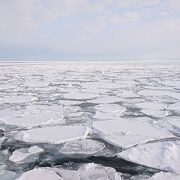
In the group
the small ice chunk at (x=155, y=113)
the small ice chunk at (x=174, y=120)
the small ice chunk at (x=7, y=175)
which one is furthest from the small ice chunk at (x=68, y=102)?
the small ice chunk at (x=7, y=175)

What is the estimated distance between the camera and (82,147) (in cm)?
245

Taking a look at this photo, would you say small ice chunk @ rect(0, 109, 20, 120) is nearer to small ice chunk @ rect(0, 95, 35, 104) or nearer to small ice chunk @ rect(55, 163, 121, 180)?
small ice chunk @ rect(0, 95, 35, 104)

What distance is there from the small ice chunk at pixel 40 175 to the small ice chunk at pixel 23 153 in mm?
290

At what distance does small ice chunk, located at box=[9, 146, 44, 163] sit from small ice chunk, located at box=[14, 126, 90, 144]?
194mm

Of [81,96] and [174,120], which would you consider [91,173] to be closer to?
[174,120]

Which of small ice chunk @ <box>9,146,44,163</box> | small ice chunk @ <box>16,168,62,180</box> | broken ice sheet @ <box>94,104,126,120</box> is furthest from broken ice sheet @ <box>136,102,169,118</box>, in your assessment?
small ice chunk @ <box>16,168,62,180</box>

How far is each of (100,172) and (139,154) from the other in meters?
0.46

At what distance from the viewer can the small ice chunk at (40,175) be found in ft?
5.92

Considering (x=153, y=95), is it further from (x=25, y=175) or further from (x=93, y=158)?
(x=25, y=175)

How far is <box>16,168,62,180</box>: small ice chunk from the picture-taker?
1805 mm

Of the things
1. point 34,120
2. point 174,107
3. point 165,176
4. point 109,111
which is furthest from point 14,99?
point 165,176

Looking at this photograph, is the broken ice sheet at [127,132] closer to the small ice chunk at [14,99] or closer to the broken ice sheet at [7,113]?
the broken ice sheet at [7,113]

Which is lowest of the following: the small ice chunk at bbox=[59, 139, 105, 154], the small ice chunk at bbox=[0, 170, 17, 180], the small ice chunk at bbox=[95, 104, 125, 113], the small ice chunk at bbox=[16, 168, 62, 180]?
the small ice chunk at bbox=[95, 104, 125, 113]

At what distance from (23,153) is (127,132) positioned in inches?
42.7
